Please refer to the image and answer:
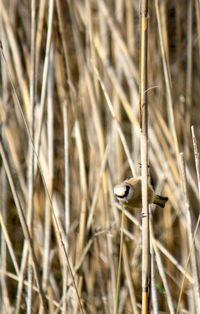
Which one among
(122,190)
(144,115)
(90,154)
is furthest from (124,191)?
(90,154)

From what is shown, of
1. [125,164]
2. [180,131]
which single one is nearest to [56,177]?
[125,164]

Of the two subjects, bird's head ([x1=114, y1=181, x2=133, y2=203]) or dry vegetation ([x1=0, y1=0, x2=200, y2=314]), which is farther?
dry vegetation ([x1=0, y1=0, x2=200, y2=314])

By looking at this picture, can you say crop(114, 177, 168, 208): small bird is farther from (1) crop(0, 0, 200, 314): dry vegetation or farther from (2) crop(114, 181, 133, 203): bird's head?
(1) crop(0, 0, 200, 314): dry vegetation

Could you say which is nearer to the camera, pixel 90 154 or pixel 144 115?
pixel 144 115

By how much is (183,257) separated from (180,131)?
39 cm

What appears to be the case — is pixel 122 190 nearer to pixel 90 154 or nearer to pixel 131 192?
pixel 131 192

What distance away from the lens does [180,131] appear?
183cm

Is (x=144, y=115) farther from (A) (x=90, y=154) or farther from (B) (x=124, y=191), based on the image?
(A) (x=90, y=154)

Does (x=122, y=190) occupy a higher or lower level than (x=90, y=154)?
lower

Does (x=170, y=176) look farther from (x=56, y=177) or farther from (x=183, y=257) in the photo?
(x=56, y=177)

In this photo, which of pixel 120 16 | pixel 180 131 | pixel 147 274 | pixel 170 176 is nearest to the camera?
pixel 147 274

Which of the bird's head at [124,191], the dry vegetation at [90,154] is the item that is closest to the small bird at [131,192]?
the bird's head at [124,191]

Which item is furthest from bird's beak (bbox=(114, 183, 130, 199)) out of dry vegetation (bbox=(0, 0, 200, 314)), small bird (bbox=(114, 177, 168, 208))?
dry vegetation (bbox=(0, 0, 200, 314))

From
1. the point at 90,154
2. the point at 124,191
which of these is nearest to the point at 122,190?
the point at 124,191
